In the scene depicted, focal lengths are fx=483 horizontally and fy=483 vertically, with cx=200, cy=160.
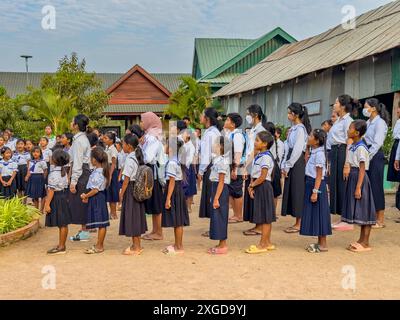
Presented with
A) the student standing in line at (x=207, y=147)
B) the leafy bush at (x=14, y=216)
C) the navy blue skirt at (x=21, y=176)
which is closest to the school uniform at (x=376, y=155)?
the student standing in line at (x=207, y=147)

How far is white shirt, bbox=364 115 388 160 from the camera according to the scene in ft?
21.7

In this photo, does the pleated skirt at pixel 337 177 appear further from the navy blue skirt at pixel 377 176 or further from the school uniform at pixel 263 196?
the school uniform at pixel 263 196

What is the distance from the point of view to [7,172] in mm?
8977

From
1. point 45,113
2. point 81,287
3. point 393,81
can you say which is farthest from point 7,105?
point 81,287

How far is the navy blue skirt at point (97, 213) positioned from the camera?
5.79 meters

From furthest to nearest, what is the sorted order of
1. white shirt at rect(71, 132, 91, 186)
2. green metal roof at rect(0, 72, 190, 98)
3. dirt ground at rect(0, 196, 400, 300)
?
green metal roof at rect(0, 72, 190, 98)
white shirt at rect(71, 132, 91, 186)
dirt ground at rect(0, 196, 400, 300)

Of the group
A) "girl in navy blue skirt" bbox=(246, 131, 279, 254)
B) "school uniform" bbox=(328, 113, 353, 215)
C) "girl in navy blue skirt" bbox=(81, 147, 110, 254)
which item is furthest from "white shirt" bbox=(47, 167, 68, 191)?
"school uniform" bbox=(328, 113, 353, 215)

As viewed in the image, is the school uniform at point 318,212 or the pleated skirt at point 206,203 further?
the pleated skirt at point 206,203

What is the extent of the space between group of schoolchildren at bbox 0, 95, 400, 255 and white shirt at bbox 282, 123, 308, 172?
0.5 inches

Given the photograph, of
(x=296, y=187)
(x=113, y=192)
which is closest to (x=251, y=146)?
(x=296, y=187)

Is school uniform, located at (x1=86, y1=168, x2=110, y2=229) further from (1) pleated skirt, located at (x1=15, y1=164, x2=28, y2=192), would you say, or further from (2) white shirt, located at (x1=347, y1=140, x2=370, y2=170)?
(1) pleated skirt, located at (x1=15, y1=164, x2=28, y2=192)

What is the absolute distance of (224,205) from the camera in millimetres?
5656

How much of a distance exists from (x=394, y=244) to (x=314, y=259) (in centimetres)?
130

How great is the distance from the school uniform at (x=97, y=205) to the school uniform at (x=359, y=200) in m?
2.88
